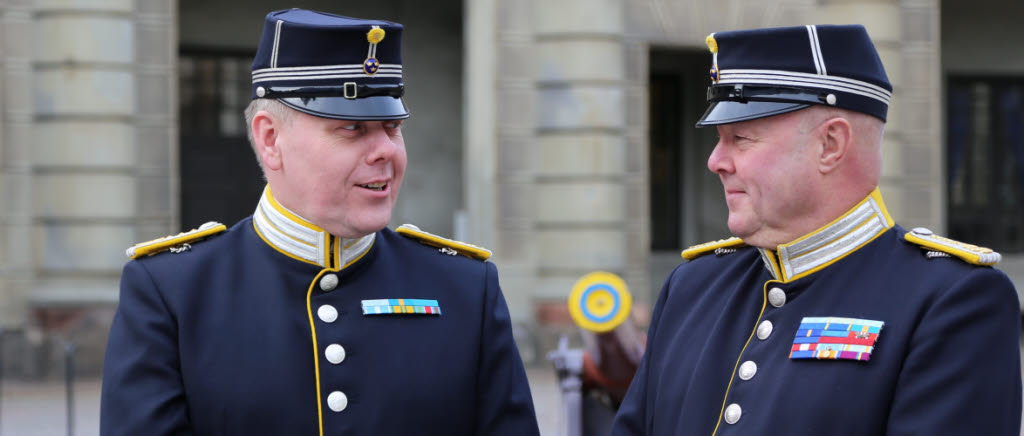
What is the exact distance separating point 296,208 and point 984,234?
577 inches

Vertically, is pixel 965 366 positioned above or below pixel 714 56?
below

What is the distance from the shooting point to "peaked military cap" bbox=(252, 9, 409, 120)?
284cm

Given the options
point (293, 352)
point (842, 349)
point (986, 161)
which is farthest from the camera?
point (986, 161)

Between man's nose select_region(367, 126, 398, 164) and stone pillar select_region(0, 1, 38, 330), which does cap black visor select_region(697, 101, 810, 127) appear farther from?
stone pillar select_region(0, 1, 38, 330)

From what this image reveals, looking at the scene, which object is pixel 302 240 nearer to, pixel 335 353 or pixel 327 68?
pixel 335 353

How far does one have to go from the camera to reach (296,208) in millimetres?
2910

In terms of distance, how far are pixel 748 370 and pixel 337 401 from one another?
36.9 inches

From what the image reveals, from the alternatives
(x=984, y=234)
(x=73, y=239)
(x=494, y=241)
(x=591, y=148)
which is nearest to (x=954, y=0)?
(x=984, y=234)

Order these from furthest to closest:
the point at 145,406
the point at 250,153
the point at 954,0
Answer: the point at 954,0 < the point at 250,153 < the point at 145,406

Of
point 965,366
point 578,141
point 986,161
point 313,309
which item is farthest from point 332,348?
point 986,161

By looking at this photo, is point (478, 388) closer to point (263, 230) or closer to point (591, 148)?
point (263, 230)

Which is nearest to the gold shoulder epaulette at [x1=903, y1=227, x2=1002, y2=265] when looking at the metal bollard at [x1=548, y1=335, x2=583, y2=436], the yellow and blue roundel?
the yellow and blue roundel

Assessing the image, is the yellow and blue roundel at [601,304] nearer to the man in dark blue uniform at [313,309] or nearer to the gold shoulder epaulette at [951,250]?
the man in dark blue uniform at [313,309]

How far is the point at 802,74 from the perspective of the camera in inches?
104
